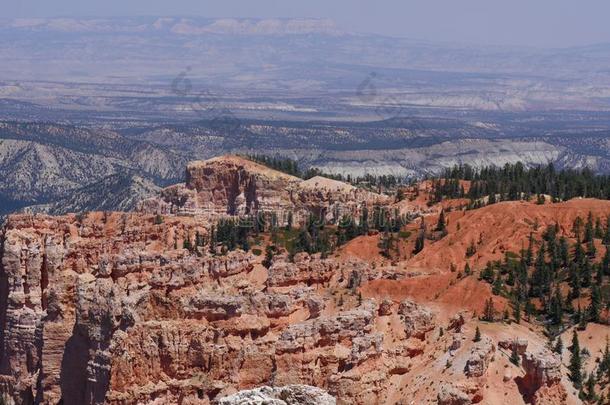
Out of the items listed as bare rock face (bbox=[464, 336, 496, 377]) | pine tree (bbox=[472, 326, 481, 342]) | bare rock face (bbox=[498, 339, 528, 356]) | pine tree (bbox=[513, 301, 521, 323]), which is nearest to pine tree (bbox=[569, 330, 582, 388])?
bare rock face (bbox=[498, 339, 528, 356])

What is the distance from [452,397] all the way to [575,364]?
355 inches

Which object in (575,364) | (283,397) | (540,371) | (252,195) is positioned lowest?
(252,195)

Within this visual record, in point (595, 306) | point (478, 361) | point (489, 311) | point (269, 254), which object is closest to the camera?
point (478, 361)

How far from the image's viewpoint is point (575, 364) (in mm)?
58812

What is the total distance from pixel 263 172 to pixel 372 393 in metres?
67.2

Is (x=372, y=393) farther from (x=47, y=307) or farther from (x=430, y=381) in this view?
(x=47, y=307)

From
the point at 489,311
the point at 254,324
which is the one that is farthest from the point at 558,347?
the point at 254,324

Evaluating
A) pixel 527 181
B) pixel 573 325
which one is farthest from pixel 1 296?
pixel 527 181

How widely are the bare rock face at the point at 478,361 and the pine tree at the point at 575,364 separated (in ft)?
16.0

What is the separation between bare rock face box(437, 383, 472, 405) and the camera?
52.4m

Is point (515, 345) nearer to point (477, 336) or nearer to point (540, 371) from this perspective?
point (477, 336)

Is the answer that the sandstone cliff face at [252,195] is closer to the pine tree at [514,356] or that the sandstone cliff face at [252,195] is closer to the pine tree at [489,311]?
the pine tree at [489,311]

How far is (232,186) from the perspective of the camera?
124m

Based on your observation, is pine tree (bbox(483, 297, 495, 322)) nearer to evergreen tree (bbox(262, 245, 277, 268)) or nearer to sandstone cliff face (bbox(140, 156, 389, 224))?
evergreen tree (bbox(262, 245, 277, 268))
